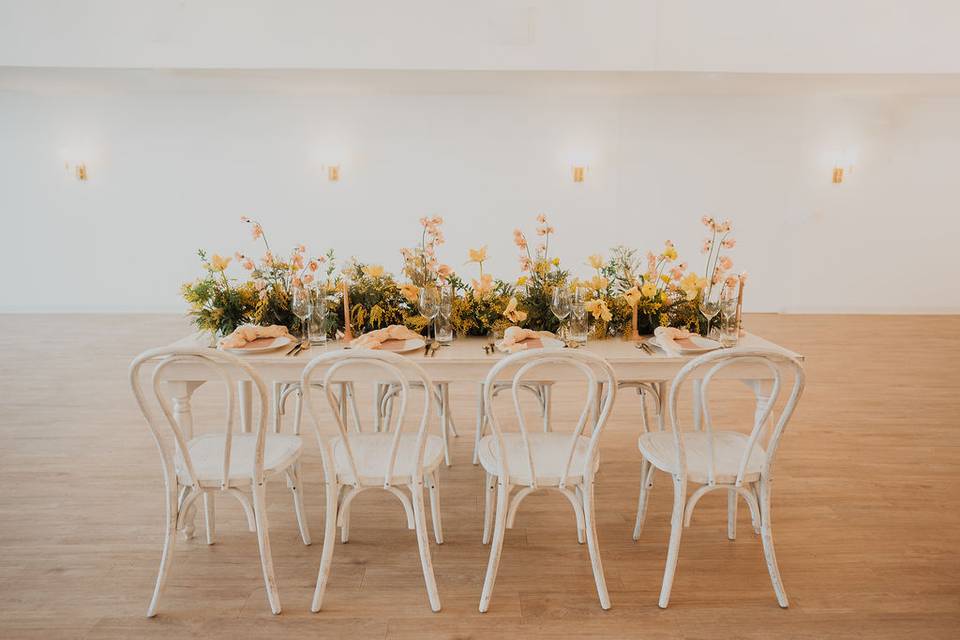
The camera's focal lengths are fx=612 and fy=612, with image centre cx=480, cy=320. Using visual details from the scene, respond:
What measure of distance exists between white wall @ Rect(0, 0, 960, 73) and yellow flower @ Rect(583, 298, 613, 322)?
4175mm

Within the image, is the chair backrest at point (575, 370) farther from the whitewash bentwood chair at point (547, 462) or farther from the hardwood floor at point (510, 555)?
the hardwood floor at point (510, 555)

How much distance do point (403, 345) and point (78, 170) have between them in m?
6.82

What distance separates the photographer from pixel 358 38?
6012mm

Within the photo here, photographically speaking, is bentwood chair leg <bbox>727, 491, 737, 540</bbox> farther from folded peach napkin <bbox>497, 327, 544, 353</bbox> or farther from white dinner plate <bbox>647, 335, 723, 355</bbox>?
folded peach napkin <bbox>497, 327, 544, 353</bbox>

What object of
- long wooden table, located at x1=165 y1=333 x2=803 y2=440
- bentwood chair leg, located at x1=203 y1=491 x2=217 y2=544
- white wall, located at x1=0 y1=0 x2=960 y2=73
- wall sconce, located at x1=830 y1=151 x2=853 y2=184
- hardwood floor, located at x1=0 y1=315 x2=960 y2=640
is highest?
white wall, located at x1=0 y1=0 x2=960 y2=73

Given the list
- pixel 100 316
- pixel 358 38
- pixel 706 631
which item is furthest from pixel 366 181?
pixel 706 631

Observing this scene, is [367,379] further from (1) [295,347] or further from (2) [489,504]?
(2) [489,504]

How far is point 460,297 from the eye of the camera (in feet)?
9.24

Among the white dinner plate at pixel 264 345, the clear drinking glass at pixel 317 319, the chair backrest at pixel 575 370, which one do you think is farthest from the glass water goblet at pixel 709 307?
the white dinner plate at pixel 264 345

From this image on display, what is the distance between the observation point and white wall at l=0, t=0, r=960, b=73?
5965 millimetres

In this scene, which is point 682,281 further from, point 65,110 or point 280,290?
point 65,110

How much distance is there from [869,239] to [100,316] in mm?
9403

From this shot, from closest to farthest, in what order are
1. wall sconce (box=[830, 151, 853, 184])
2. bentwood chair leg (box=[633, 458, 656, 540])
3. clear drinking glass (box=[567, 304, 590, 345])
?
bentwood chair leg (box=[633, 458, 656, 540]) → clear drinking glass (box=[567, 304, 590, 345]) → wall sconce (box=[830, 151, 853, 184])

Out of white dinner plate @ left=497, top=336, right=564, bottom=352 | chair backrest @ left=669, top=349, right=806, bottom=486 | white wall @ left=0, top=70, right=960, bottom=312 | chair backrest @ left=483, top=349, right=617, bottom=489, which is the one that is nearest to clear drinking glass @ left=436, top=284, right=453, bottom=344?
white dinner plate @ left=497, top=336, right=564, bottom=352
